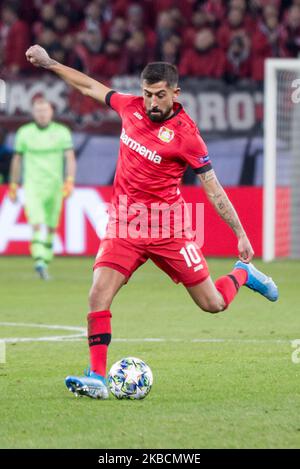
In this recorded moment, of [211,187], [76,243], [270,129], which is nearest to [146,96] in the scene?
[211,187]

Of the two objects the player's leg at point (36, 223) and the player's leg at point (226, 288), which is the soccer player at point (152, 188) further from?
the player's leg at point (36, 223)

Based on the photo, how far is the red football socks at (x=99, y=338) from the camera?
288 inches

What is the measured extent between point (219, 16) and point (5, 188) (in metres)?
4.65

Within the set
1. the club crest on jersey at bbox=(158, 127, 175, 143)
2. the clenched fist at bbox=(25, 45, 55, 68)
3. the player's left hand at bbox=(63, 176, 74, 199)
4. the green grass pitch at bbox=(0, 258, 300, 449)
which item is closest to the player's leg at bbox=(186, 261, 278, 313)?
the green grass pitch at bbox=(0, 258, 300, 449)

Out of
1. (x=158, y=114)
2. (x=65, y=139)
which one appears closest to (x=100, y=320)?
(x=158, y=114)

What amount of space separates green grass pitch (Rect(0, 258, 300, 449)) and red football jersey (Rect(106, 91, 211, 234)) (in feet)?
4.13

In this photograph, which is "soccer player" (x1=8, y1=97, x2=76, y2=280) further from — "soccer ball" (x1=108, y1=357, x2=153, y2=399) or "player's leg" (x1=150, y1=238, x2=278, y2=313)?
"soccer ball" (x1=108, y1=357, x2=153, y2=399)

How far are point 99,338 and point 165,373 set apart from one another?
953 millimetres

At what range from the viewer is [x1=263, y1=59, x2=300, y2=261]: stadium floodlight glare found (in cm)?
1697

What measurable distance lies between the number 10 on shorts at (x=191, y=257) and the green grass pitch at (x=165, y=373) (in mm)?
766

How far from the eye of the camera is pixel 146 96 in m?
7.43

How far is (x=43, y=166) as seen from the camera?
16141 millimetres

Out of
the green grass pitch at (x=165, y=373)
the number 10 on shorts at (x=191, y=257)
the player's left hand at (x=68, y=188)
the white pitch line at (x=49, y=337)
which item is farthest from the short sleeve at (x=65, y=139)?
the number 10 on shorts at (x=191, y=257)

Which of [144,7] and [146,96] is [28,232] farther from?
[146,96]
